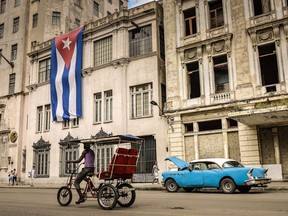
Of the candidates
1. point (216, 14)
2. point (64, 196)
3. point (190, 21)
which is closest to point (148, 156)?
point (190, 21)

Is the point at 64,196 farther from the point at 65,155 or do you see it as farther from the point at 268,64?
the point at 65,155

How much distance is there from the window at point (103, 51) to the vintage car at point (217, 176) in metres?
15.1

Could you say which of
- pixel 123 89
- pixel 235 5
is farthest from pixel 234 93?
pixel 123 89

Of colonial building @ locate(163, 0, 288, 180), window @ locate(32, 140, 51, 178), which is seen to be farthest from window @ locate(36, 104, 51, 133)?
colonial building @ locate(163, 0, 288, 180)

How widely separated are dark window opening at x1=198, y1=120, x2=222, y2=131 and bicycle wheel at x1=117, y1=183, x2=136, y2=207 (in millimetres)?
13664

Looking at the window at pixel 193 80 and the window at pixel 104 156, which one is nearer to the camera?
the window at pixel 193 80

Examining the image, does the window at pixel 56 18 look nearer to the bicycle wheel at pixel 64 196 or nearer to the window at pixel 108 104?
the window at pixel 108 104

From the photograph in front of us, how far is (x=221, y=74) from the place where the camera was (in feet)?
77.2

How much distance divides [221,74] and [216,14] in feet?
14.8

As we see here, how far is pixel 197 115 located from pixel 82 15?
24.4 m

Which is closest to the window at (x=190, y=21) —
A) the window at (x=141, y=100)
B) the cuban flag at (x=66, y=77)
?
the window at (x=141, y=100)

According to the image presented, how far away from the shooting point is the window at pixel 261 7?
21.9 m

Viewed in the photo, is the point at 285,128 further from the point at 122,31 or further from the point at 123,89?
the point at 122,31

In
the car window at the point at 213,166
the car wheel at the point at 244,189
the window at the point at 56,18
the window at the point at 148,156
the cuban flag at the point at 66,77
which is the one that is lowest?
the car wheel at the point at 244,189
